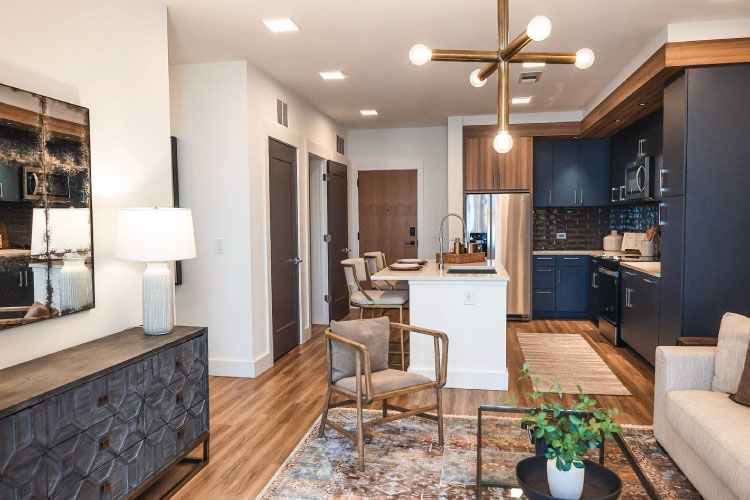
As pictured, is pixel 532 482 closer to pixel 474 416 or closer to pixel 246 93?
pixel 474 416

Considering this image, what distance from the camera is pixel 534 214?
7.49 meters

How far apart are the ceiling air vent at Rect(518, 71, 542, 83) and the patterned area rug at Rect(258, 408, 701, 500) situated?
3200mm

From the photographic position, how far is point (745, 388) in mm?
2443

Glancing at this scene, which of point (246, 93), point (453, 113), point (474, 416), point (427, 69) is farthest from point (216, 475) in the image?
point (453, 113)

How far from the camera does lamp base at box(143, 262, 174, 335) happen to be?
8.56ft

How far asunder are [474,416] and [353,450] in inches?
36.0

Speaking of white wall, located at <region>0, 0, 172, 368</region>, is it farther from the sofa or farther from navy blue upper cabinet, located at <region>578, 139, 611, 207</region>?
navy blue upper cabinet, located at <region>578, 139, 611, 207</region>

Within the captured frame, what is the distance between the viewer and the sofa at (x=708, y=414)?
2.07 meters

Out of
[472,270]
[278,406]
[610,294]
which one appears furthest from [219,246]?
[610,294]

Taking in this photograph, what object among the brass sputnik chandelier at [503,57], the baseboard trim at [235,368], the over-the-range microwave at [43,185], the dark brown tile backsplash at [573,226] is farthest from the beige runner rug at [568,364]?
the over-the-range microwave at [43,185]

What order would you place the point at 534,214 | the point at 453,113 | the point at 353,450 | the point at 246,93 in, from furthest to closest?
the point at 534,214
the point at 453,113
the point at 246,93
the point at 353,450

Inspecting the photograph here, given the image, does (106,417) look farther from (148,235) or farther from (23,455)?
(148,235)

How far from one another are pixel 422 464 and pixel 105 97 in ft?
8.24

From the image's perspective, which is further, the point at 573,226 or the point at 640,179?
the point at 573,226
